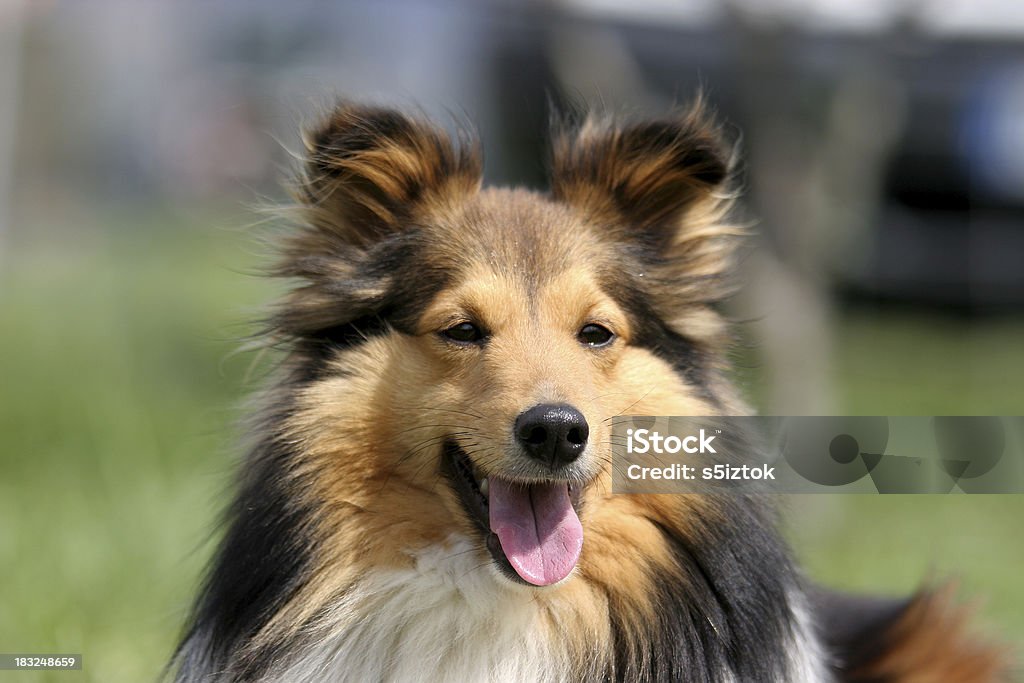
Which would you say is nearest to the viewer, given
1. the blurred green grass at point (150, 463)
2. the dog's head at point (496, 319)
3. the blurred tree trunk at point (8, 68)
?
the dog's head at point (496, 319)

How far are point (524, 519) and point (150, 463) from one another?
5129 millimetres

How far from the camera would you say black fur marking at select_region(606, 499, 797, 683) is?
3.27m

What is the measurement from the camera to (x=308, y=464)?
3357 millimetres

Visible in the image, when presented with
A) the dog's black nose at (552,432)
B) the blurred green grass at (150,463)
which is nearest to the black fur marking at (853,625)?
the blurred green grass at (150,463)

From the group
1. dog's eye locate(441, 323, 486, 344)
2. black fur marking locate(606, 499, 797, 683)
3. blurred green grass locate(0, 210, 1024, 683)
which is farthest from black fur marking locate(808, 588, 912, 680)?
dog's eye locate(441, 323, 486, 344)

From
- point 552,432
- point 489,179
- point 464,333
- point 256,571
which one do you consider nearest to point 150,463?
point 489,179

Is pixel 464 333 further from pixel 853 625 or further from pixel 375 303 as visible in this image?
pixel 853 625

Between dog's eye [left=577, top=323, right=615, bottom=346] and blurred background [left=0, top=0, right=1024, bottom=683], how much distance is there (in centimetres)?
65

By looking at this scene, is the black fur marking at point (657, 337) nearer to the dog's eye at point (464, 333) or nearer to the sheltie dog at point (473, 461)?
the sheltie dog at point (473, 461)

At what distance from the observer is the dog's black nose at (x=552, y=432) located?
10.1 ft

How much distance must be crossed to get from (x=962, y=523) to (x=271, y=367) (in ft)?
21.6

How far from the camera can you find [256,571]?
3348 millimetres

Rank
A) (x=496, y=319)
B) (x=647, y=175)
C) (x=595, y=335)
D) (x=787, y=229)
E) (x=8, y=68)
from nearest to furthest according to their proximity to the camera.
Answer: (x=496, y=319) → (x=595, y=335) → (x=647, y=175) → (x=787, y=229) → (x=8, y=68)

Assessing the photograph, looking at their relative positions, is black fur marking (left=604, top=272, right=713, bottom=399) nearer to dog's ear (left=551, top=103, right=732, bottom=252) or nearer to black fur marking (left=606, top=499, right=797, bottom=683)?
dog's ear (left=551, top=103, right=732, bottom=252)
